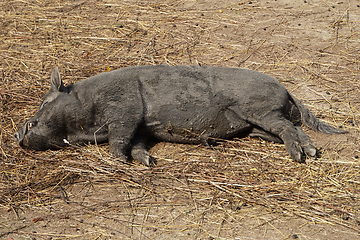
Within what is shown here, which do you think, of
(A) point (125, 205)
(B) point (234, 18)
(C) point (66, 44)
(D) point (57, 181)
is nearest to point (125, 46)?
(C) point (66, 44)

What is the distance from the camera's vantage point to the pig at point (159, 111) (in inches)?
193

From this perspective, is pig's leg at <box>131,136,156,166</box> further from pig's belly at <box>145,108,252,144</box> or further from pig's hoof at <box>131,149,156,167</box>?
pig's belly at <box>145,108,252,144</box>

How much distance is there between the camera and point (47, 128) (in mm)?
→ 4992

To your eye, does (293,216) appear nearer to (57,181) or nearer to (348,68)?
(57,181)

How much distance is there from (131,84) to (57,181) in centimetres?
144

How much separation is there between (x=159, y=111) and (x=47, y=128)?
1405mm

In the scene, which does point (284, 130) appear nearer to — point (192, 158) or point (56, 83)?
point (192, 158)

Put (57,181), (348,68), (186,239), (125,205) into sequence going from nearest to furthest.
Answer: (186,239) < (125,205) < (57,181) < (348,68)

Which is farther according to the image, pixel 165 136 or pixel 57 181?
pixel 165 136

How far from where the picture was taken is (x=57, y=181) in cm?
447

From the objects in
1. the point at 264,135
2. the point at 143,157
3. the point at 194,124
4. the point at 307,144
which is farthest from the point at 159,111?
the point at 307,144

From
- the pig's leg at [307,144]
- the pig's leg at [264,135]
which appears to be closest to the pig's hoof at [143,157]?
the pig's leg at [264,135]

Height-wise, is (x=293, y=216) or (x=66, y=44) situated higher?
(x=66, y=44)

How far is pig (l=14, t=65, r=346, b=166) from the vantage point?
193 inches
